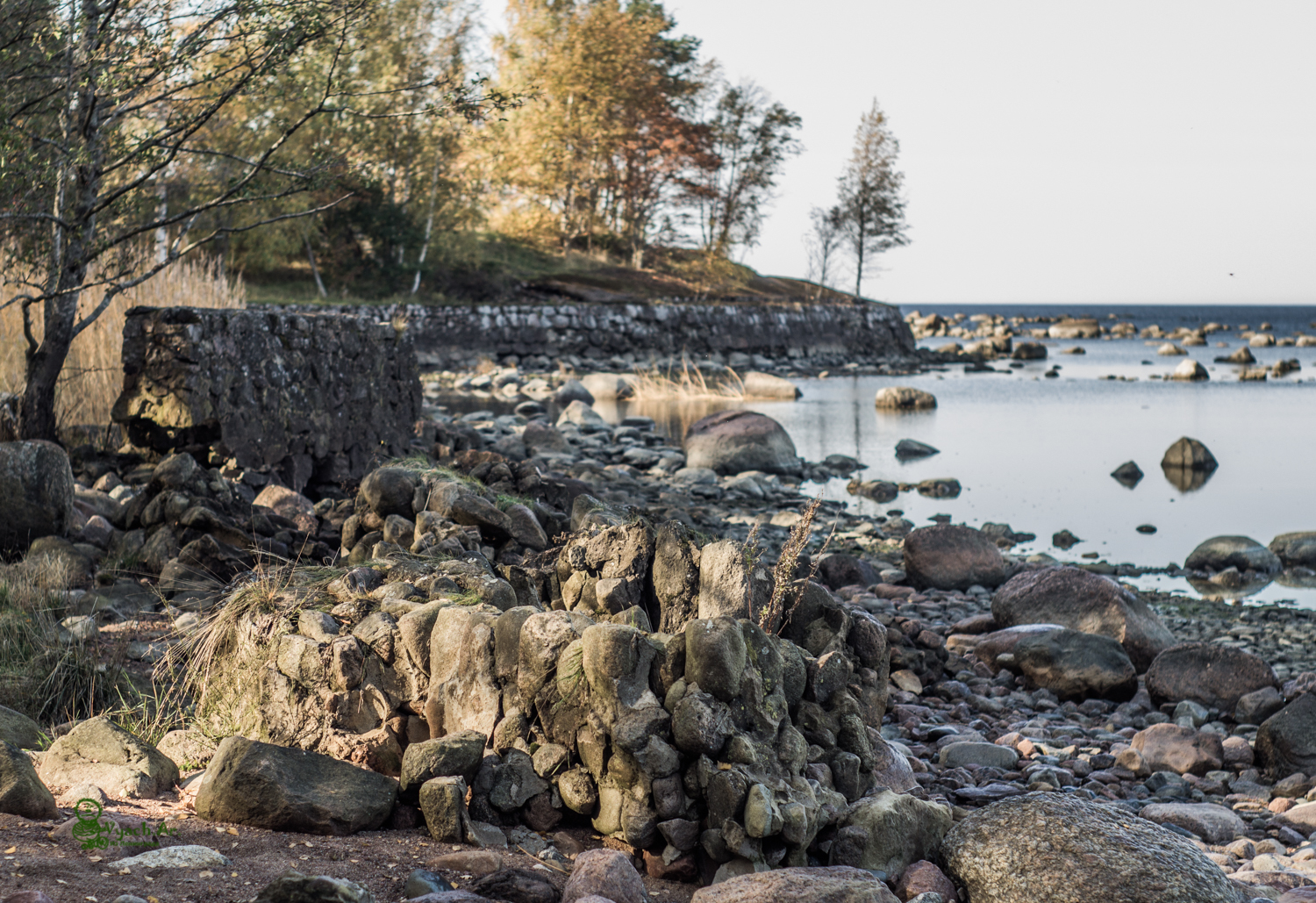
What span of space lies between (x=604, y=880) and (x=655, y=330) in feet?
97.9

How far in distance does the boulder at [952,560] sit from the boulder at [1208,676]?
266cm

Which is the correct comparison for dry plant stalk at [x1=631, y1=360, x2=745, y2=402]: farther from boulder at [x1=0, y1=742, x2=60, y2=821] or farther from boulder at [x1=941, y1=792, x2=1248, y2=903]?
boulder at [x1=0, y1=742, x2=60, y2=821]

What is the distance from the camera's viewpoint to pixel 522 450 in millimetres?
13594

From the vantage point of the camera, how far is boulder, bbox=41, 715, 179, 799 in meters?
3.35

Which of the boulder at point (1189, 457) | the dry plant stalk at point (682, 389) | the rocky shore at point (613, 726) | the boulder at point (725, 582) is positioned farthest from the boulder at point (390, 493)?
the dry plant stalk at point (682, 389)

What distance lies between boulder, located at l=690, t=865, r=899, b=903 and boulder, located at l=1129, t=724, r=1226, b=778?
9.03 feet

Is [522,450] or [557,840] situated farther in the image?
[522,450]

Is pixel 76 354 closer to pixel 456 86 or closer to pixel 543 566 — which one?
pixel 456 86

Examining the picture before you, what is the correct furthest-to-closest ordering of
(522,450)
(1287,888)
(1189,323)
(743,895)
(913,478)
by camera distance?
(1189,323) → (913,478) → (522,450) → (1287,888) → (743,895)

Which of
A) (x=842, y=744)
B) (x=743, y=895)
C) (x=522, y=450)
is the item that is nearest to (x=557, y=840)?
(x=743, y=895)

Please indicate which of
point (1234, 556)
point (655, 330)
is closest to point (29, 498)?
point (1234, 556)

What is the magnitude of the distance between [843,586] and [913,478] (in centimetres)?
A: 679

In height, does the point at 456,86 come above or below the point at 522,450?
above

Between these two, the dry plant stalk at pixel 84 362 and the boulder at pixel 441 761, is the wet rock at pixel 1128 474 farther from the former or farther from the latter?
the boulder at pixel 441 761
